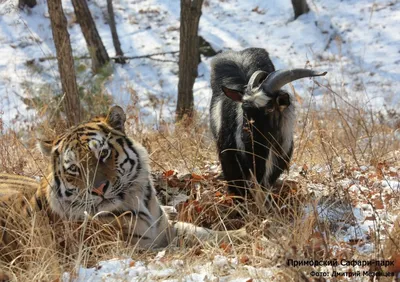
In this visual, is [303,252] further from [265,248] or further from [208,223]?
[208,223]

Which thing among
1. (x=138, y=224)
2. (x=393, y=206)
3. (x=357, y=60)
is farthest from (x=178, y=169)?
(x=357, y=60)

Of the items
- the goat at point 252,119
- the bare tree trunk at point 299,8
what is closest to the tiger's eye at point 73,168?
the goat at point 252,119

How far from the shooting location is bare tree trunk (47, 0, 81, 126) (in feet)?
20.7

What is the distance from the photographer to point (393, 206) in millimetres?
4254

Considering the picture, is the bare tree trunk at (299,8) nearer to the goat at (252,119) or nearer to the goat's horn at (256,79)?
the goat at (252,119)

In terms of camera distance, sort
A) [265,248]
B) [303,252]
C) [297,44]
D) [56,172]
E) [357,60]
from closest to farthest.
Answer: [303,252] < [265,248] < [56,172] < [357,60] < [297,44]

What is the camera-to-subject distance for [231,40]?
57.5 ft

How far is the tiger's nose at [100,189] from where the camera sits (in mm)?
4016

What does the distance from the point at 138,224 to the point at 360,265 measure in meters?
1.80

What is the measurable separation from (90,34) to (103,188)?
11222mm

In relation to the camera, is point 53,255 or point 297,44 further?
point 297,44

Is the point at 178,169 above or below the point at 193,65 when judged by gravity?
below

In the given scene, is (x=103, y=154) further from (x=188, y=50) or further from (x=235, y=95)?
(x=188, y=50)

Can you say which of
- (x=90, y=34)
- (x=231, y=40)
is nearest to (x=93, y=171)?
(x=90, y=34)
